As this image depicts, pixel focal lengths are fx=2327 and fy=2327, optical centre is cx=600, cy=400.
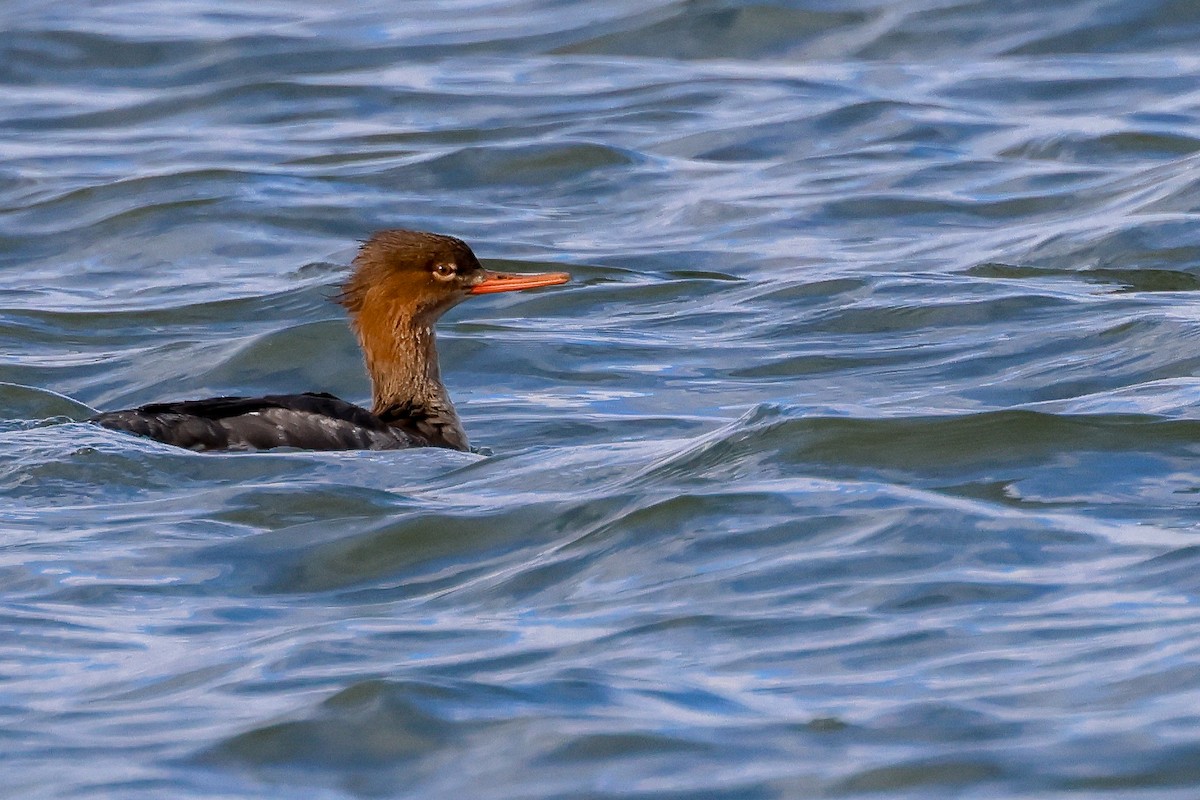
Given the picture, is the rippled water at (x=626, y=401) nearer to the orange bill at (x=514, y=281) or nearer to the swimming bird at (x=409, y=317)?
the swimming bird at (x=409, y=317)

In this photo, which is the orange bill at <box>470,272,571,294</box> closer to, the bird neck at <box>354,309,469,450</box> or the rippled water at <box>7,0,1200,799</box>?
the bird neck at <box>354,309,469,450</box>

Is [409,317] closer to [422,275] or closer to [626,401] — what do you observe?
[422,275]

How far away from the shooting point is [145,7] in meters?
18.5

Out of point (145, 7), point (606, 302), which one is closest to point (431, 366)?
point (606, 302)

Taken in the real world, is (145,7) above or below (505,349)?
above

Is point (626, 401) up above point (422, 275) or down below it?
below

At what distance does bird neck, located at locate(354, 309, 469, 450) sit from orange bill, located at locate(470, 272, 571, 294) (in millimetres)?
271

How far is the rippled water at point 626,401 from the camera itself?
5.17 meters

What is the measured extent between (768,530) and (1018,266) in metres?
5.28

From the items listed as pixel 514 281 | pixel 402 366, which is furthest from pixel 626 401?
pixel 402 366

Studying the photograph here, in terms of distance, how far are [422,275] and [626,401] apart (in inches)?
39.4

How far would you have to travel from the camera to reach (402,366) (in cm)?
959

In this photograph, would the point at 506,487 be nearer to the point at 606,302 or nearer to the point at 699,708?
the point at 699,708

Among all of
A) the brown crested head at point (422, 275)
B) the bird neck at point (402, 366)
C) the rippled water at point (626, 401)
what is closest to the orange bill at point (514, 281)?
the brown crested head at point (422, 275)
